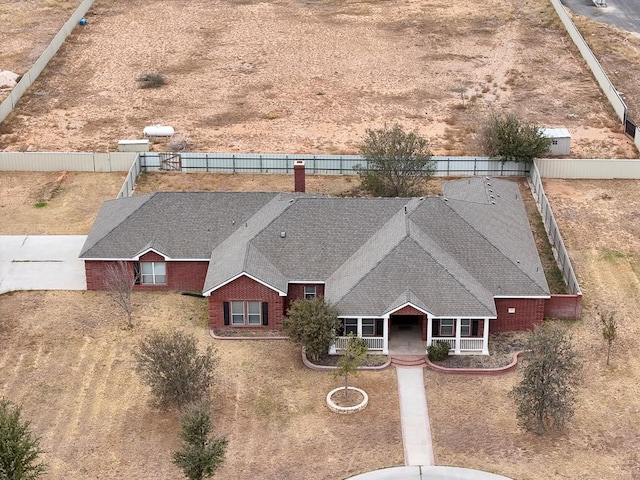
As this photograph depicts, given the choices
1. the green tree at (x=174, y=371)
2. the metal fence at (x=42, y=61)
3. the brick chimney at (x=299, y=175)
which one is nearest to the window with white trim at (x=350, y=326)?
the green tree at (x=174, y=371)

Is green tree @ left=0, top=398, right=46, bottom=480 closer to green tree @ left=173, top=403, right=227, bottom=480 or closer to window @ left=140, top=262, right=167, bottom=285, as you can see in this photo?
green tree @ left=173, top=403, right=227, bottom=480

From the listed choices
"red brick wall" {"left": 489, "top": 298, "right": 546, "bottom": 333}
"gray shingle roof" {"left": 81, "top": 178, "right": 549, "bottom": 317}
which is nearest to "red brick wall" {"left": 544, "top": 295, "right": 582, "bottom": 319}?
"red brick wall" {"left": 489, "top": 298, "right": 546, "bottom": 333}

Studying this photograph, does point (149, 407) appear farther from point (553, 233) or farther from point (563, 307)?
point (553, 233)

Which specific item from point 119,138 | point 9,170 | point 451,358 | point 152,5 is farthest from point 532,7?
point 451,358

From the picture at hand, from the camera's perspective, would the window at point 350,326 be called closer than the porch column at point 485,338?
No

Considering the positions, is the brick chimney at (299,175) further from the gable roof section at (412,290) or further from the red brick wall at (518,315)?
the red brick wall at (518,315)

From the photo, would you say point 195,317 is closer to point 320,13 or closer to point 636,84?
point 636,84
